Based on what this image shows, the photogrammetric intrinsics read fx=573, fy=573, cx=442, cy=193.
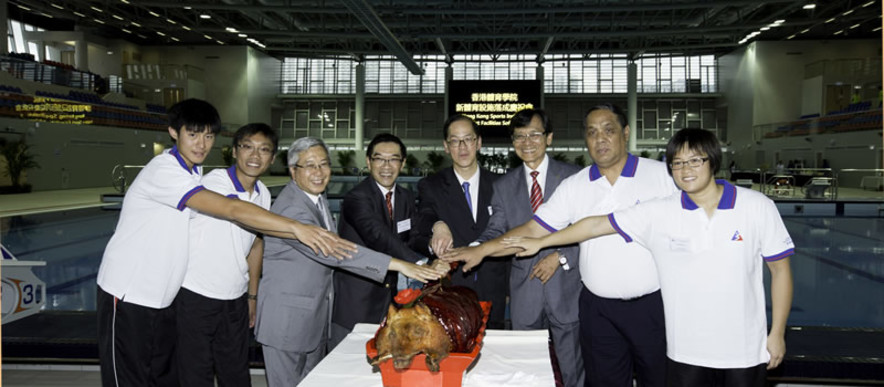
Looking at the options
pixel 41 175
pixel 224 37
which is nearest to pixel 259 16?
pixel 224 37

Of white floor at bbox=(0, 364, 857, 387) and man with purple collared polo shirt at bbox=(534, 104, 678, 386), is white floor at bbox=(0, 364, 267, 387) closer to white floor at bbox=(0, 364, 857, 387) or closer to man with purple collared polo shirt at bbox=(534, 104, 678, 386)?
white floor at bbox=(0, 364, 857, 387)

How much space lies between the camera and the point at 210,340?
2.52 meters

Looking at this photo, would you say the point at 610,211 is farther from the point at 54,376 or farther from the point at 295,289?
the point at 54,376

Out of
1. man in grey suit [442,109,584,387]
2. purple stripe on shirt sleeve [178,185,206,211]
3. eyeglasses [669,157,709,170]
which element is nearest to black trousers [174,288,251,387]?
purple stripe on shirt sleeve [178,185,206,211]

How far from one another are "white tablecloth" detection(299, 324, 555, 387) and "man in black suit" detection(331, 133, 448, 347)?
1.92ft

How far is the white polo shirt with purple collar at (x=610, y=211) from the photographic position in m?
2.36

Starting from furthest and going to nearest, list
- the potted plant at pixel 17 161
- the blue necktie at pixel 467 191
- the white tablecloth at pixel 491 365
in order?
the potted plant at pixel 17 161, the blue necktie at pixel 467 191, the white tablecloth at pixel 491 365

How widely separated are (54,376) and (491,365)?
3257 millimetres

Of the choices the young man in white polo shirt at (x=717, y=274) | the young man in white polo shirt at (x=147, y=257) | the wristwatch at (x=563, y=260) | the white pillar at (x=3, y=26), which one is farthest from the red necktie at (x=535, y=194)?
the white pillar at (x=3, y=26)

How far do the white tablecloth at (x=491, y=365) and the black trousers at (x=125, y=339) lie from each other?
910 millimetres

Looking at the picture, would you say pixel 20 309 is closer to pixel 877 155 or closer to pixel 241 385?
pixel 241 385

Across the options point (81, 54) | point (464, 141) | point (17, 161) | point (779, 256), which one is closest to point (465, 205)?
point (464, 141)

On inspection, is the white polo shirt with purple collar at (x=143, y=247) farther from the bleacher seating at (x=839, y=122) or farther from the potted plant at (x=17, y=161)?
the bleacher seating at (x=839, y=122)

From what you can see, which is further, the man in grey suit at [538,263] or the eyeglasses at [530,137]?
the eyeglasses at [530,137]
